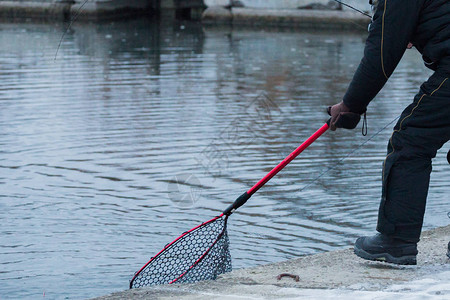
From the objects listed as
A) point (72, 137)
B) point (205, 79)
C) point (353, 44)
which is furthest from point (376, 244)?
point (353, 44)

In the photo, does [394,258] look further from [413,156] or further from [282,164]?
[282,164]

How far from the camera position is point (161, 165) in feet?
25.3

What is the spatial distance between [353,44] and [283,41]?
1.66 metres

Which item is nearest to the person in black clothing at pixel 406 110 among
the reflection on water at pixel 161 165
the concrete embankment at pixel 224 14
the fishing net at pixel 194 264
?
the fishing net at pixel 194 264

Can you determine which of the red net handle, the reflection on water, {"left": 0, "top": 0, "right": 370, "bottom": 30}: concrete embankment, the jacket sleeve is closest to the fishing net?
the red net handle

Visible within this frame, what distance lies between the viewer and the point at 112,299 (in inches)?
157

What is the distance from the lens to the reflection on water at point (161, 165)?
18.1 feet

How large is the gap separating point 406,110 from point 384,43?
1.12 feet

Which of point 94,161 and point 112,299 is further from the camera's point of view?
point 94,161

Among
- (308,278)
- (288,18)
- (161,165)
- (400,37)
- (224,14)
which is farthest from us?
(224,14)

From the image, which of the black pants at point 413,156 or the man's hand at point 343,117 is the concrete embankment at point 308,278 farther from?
the man's hand at point 343,117

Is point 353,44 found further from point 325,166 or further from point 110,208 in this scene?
point 110,208

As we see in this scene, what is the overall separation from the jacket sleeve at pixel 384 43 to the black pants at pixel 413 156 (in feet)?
0.66

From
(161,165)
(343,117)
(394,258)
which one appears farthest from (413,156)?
(161,165)
